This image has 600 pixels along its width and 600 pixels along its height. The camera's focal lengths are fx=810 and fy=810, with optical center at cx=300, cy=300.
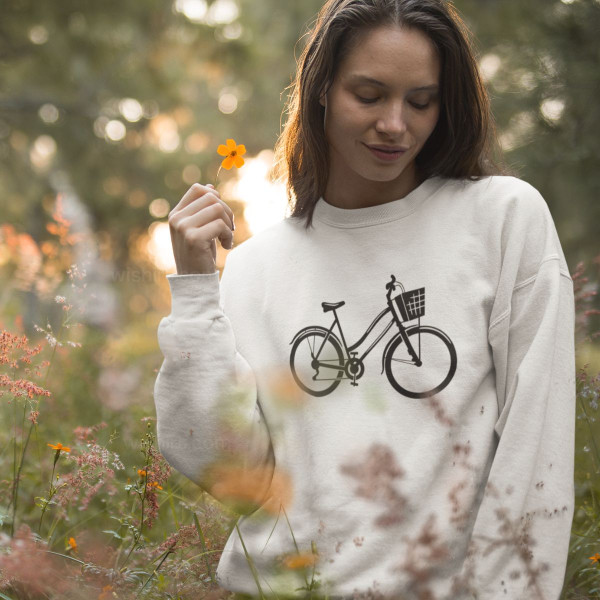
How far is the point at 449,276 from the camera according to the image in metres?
1.76

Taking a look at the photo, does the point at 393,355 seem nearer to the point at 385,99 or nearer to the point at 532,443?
the point at 532,443

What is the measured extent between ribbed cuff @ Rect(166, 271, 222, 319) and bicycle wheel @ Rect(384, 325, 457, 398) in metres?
0.41

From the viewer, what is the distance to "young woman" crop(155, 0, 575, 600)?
5.24 ft

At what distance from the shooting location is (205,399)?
1759 millimetres

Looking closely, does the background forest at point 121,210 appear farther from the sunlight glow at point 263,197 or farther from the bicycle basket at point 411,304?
the bicycle basket at point 411,304

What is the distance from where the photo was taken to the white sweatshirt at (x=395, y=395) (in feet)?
5.19

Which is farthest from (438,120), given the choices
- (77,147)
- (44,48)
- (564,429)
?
(77,147)

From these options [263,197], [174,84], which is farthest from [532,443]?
[174,84]

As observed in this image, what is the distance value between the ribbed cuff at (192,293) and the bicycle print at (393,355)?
0.74ft

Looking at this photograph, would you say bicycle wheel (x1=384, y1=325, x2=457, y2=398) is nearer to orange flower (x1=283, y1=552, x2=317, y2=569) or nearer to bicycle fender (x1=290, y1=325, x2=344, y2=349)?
bicycle fender (x1=290, y1=325, x2=344, y2=349)

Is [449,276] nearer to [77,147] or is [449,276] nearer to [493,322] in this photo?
[493,322]

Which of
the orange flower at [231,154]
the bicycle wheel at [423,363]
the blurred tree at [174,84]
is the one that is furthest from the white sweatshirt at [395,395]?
the blurred tree at [174,84]


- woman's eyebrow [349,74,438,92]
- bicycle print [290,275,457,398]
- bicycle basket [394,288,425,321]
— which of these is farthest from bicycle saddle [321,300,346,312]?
woman's eyebrow [349,74,438,92]

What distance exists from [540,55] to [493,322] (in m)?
3.19
